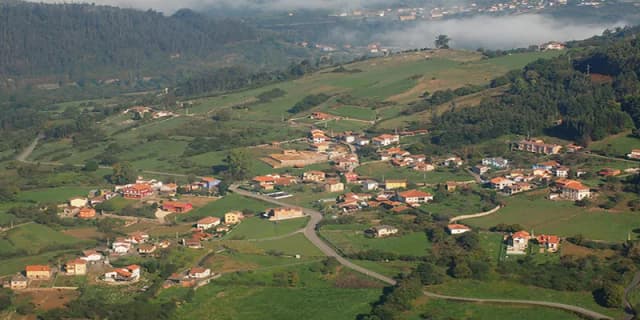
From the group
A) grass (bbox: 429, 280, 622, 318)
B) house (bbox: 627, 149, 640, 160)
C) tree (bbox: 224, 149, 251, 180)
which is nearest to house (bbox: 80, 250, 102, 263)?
grass (bbox: 429, 280, 622, 318)

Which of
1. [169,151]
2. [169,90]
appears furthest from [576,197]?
[169,90]

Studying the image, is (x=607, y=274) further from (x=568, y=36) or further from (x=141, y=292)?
(x=568, y=36)

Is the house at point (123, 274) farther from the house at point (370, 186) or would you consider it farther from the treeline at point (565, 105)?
the treeline at point (565, 105)

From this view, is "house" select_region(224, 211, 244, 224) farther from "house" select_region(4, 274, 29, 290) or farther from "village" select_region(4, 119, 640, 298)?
"house" select_region(4, 274, 29, 290)

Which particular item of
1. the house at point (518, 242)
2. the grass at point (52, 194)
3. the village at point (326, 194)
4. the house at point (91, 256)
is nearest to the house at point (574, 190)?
the village at point (326, 194)

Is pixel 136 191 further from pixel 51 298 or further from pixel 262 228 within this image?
pixel 51 298

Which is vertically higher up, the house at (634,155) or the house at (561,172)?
the house at (634,155)
